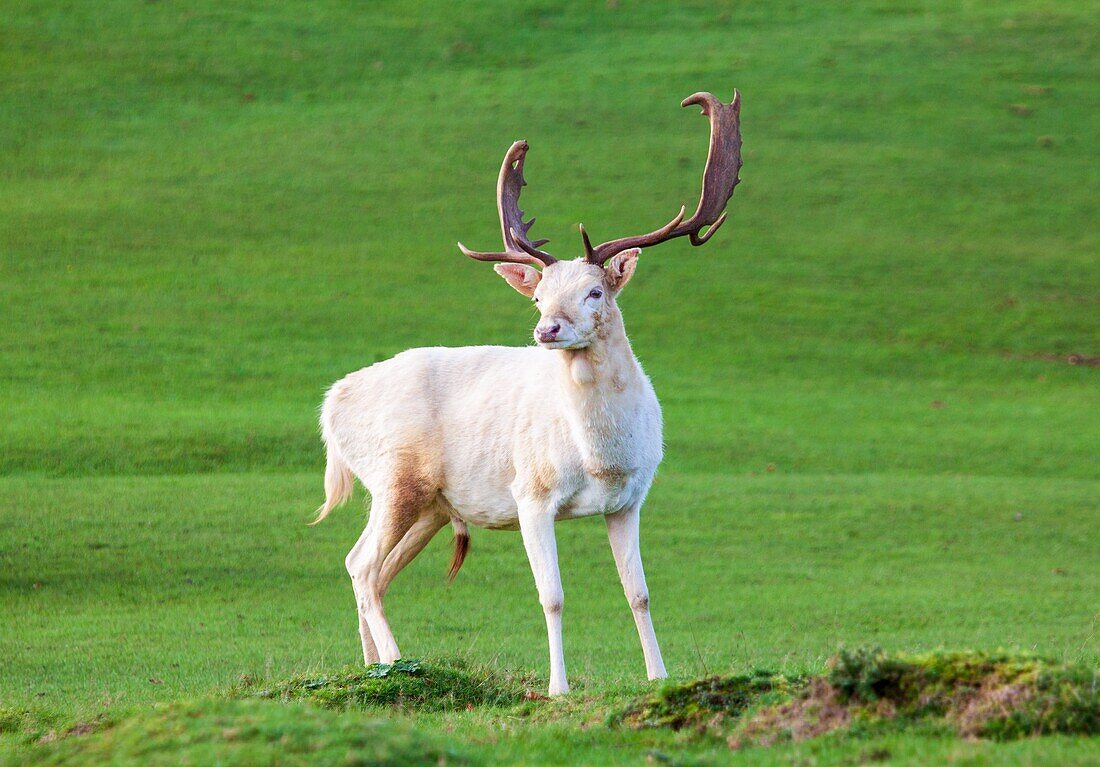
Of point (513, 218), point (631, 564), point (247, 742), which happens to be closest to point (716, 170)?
point (513, 218)

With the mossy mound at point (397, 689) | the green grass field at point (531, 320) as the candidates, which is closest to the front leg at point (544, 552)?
the mossy mound at point (397, 689)

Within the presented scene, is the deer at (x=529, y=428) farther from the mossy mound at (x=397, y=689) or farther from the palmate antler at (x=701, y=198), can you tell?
the mossy mound at (x=397, y=689)

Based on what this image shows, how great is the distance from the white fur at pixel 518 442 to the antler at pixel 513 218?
125 millimetres

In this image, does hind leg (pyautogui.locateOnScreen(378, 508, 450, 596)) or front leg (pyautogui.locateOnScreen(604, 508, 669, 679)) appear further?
hind leg (pyautogui.locateOnScreen(378, 508, 450, 596))

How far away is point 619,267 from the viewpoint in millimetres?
8922

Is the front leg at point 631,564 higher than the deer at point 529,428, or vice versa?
the deer at point 529,428

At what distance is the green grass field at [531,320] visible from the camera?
1332cm

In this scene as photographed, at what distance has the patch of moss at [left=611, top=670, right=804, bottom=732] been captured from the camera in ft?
21.9

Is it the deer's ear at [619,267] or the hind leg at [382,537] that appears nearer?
the deer's ear at [619,267]

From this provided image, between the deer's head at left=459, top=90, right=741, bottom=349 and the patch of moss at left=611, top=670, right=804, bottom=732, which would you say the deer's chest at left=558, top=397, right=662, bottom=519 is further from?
the patch of moss at left=611, top=670, right=804, bottom=732

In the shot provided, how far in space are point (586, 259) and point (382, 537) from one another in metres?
2.59

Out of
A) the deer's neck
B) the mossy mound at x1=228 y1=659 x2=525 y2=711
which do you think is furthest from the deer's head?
the mossy mound at x1=228 y1=659 x2=525 y2=711

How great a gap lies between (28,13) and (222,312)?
54.4ft

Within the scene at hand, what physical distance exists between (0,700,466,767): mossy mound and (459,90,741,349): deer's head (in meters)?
2.93
